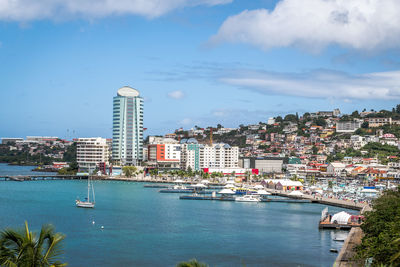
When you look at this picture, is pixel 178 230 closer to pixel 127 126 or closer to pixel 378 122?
pixel 127 126

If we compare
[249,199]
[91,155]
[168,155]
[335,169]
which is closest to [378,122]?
[335,169]

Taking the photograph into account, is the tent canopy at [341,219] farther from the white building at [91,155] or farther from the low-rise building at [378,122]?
the low-rise building at [378,122]

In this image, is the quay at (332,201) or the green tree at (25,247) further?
the quay at (332,201)

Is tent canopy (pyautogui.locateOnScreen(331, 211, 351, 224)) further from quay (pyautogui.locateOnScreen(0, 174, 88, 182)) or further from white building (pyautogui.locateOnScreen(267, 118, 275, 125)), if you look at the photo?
white building (pyautogui.locateOnScreen(267, 118, 275, 125))

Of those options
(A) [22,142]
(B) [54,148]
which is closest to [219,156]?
(B) [54,148]

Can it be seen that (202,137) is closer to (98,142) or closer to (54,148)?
(54,148)

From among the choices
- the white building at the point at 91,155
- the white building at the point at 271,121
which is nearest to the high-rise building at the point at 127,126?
the white building at the point at 91,155
